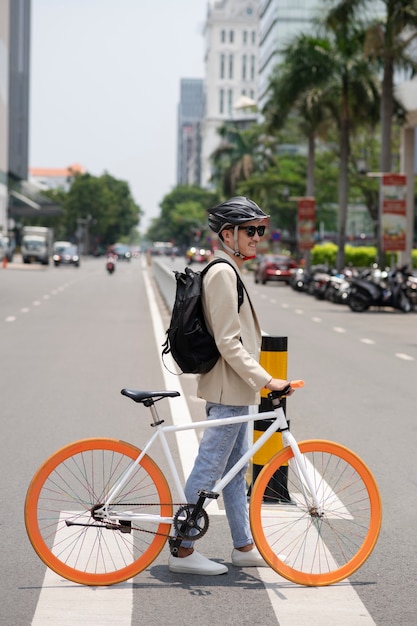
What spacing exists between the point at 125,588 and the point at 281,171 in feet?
239

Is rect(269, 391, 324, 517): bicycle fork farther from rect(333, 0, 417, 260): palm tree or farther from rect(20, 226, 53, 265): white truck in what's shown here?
rect(20, 226, 53, 265): white truck

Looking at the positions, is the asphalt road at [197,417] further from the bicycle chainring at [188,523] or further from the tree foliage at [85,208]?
the tree foliage at [85,208]

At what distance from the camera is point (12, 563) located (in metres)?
5.38

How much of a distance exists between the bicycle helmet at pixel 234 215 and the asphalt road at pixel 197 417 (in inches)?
61.6

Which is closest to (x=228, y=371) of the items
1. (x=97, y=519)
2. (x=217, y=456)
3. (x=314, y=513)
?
(x=217, y=456)

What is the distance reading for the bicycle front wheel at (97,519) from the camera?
16.5 feet

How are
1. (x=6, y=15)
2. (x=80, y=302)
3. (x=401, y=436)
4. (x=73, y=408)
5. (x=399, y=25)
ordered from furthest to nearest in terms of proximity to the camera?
(x=6, y=15) < (x=399, y=25) < (x=80, y=302) < (x=73, y=408) < (x=401, y=436)

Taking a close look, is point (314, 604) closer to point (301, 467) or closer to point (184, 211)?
point (301, 467)

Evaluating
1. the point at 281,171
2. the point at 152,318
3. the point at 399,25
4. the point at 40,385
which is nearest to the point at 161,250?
the point at 281,171

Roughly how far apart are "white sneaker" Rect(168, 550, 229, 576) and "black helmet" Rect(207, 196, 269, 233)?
4.94 feet

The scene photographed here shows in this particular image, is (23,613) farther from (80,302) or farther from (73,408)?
(80,302)

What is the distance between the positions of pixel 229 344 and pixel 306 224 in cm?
4952

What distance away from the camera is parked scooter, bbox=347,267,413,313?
3006 centimetres

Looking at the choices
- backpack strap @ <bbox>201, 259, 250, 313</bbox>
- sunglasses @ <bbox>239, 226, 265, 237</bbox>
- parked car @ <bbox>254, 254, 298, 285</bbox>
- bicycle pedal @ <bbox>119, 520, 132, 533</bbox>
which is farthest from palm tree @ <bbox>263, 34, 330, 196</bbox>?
bicycle pedal @ <bbox>119, 520, 132, 533</bbox>
